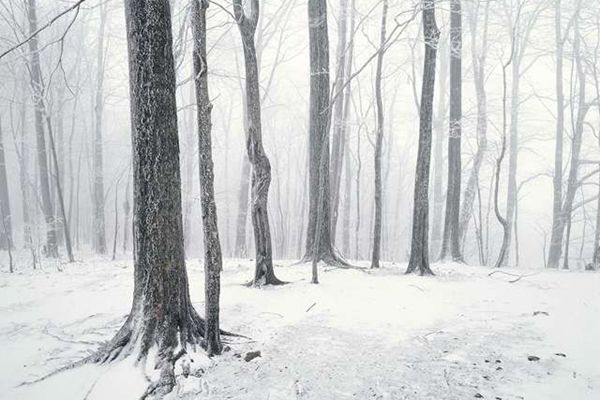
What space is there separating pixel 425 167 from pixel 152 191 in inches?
232

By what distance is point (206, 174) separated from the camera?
3754 millimetres

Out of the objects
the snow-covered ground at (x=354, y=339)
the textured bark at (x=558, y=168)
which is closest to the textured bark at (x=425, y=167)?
the snow-covered ground at (x=354, y=339)

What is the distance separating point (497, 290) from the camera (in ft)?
21.1

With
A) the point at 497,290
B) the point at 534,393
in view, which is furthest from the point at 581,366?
the point at 497,290

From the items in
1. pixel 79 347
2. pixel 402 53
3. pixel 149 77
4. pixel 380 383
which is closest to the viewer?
pixel 380 383

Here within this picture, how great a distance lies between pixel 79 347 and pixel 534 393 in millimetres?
4405

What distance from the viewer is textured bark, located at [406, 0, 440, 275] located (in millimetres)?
7730

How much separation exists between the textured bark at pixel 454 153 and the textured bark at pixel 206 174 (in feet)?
27.4

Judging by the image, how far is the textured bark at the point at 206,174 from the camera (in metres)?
3.67

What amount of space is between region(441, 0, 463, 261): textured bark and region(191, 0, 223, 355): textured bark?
8345mm

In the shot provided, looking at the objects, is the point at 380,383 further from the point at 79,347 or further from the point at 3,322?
the point at 3,322

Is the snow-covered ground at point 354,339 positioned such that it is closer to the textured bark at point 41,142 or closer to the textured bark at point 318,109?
the textured bark at point 318,109

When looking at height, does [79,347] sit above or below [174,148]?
below

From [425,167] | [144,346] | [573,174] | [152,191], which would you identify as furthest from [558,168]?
[144,346]
